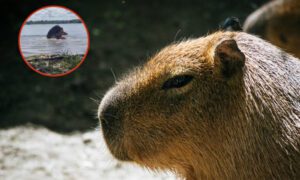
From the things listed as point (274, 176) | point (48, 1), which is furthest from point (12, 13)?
point (274, 176)

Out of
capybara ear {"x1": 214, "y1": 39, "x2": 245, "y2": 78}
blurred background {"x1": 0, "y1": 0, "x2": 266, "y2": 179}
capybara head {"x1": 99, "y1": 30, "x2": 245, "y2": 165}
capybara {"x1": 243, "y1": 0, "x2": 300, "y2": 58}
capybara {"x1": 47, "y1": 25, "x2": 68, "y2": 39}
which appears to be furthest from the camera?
capybara {"x1": 243, "y1": 0, "x2": 300, "y2": 58}

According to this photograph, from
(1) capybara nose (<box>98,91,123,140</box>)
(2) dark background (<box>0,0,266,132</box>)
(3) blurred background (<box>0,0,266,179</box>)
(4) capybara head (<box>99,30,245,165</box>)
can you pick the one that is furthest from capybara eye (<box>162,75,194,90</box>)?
(3) blurred background (<box>0,0,266,179</box>)

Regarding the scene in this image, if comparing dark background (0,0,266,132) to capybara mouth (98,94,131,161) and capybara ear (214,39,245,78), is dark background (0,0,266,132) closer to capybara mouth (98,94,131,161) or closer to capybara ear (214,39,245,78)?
capybara mouth (98,94,131,161)

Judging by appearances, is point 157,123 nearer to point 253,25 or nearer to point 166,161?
point 166,161

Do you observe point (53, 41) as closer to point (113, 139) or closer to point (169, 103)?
point (113, 139)

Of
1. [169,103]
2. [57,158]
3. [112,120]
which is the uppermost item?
[169,103]

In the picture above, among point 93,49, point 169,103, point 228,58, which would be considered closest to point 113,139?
point 169,103
